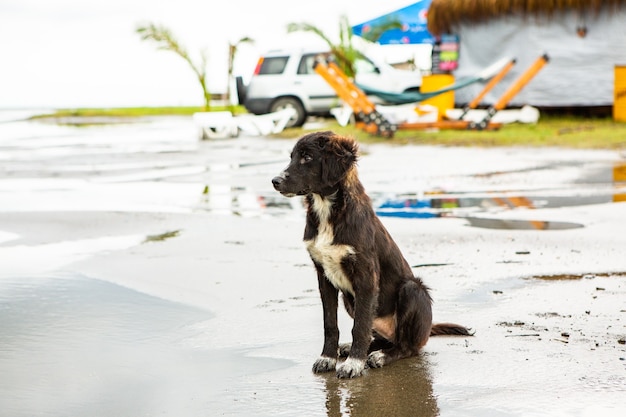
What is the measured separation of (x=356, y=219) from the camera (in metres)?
4.31

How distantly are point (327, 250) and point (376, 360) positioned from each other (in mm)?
593

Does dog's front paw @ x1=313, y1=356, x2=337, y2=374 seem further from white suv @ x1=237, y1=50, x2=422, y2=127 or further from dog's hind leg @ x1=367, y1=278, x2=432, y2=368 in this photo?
white suv @ x1=237, y1=50, x2=422, y2=127

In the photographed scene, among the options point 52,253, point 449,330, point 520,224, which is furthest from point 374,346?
point 520,224

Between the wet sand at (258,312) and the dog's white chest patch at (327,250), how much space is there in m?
0.45

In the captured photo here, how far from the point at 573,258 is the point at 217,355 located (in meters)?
3.39

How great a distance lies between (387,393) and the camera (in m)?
Result: 4.03

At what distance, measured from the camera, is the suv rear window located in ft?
85.1

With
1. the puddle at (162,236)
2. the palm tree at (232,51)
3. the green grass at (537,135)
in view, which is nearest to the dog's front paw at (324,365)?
the puddle at (162,236)

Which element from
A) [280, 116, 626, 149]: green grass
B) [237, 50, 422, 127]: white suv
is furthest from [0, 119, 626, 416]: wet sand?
[237, 50, 422, 127]: white suv

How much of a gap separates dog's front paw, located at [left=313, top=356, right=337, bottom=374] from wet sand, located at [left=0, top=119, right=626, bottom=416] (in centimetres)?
8

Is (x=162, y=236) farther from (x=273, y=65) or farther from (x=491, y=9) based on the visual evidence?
(x=273, y=65)

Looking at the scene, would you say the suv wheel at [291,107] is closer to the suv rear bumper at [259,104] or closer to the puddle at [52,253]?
the suv rear bumper at [259,104]

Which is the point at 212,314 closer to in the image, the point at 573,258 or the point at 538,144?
the point at 573,258

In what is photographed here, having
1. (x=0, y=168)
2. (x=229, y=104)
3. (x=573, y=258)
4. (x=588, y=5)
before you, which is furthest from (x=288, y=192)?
(x=229, y=104)
